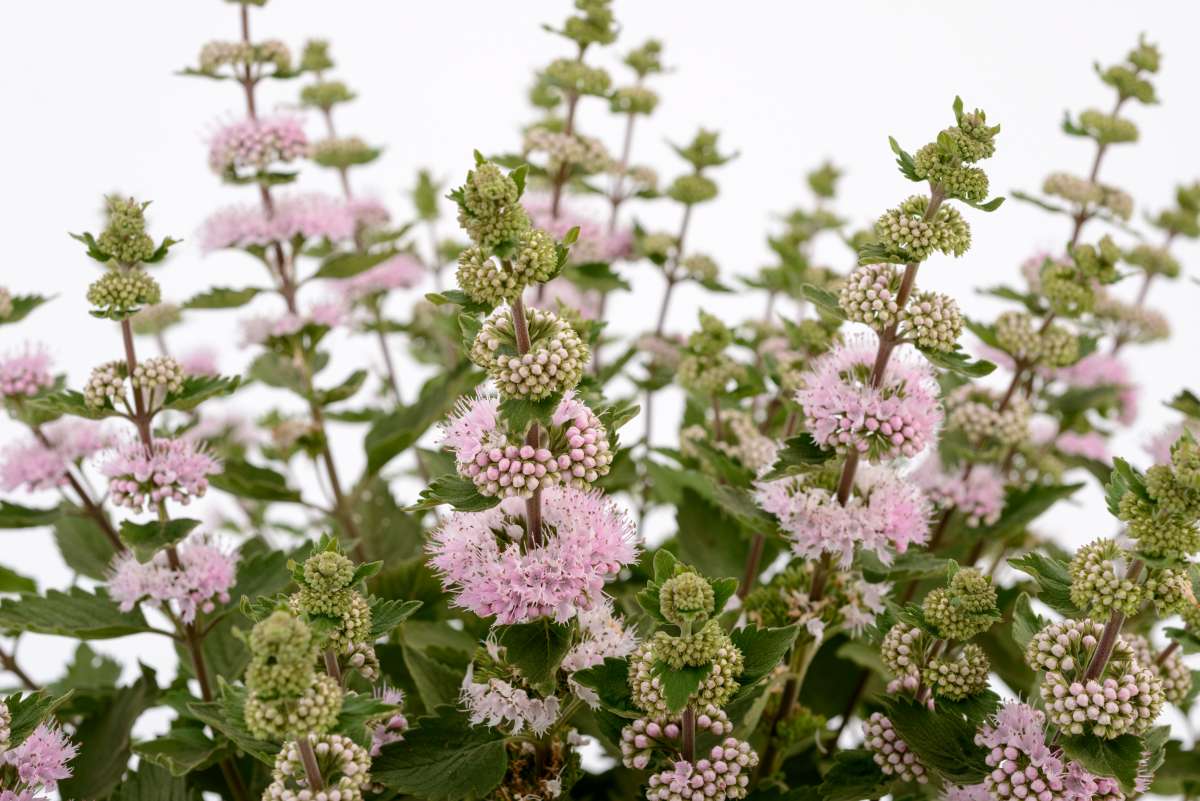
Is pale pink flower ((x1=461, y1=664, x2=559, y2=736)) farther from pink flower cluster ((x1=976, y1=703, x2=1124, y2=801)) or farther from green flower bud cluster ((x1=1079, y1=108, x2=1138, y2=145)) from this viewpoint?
green flower bud cluster ((x1=1079, y1=108, x2=1138, y2=145))

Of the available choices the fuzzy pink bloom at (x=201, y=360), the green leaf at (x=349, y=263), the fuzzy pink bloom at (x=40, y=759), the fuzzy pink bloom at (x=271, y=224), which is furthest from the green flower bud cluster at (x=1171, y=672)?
the fuzzy pink bloom at (x=201, y=360)

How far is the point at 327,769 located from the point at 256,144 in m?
1.61

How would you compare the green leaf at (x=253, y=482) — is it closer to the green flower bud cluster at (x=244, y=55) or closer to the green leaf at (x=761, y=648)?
the green flower bud cluster at (x=244, y=55)

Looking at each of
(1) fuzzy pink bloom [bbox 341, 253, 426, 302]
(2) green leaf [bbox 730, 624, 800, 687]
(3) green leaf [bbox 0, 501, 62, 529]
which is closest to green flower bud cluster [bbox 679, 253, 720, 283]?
(1) fuzzy pink bloom [bbox 341, 253, 426, 302]

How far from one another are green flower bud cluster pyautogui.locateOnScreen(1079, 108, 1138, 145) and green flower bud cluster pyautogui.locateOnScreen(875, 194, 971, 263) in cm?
124

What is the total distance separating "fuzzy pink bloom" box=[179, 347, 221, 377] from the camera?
3031mm

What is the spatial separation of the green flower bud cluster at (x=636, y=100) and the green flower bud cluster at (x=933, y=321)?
1325mm

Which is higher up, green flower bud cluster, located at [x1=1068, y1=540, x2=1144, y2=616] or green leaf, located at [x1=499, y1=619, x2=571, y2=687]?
green flower bud cluster, located at [x1=1068, y1=540, x2=1144, y2=616]

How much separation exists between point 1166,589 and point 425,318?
2.03 metres

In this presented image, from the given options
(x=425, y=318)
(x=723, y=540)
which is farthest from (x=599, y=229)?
(x=723, y=540)

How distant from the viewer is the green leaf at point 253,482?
2.37 m

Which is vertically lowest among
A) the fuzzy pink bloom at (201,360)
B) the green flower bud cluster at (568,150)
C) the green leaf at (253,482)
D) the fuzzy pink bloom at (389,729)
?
the fuzzy pink bloom at (201,360)

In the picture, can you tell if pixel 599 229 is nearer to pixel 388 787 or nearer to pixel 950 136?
pixel 950 136

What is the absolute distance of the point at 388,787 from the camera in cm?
159
